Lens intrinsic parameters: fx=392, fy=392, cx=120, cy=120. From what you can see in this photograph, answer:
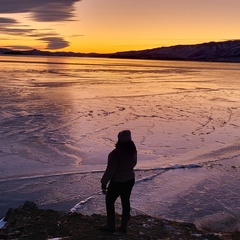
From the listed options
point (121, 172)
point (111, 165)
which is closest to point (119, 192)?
point (121, 172)

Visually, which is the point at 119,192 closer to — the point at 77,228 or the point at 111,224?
the point at 111,224

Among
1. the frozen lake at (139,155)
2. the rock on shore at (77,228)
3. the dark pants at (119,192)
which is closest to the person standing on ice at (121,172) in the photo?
the dark pants at (119,192)

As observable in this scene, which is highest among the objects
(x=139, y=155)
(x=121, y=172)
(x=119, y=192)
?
(x=121, y=172)

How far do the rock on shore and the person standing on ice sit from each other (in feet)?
1.10

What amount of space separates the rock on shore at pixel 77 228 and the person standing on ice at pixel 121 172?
334 mm

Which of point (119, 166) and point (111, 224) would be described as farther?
point (111, 224)

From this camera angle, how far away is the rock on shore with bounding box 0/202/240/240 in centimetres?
549

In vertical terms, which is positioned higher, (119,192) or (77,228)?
(119,192)

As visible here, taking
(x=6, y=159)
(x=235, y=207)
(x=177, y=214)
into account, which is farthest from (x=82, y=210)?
(x=6, y=159)

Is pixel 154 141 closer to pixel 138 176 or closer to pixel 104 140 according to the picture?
pixel 104 140

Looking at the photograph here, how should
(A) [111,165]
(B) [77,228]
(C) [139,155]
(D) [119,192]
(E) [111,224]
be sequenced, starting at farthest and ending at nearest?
(C) [139,155] < (B) [77,228] < (E) [111,224] < (D) [119,192] < (A) [111,165]

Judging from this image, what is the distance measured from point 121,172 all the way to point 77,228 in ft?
3.88

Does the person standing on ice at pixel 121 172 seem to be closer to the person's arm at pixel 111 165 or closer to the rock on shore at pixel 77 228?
the person's arm at pixel 111 165

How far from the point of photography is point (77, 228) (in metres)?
5.75
